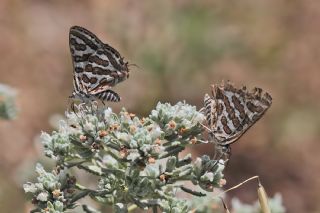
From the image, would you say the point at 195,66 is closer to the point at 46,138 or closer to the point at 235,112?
the point at 235,112

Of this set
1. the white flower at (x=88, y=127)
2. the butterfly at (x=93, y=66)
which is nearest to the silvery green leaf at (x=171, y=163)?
the white flower at (x=88, y=127)

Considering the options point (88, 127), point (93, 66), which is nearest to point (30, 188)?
point (88, 127)

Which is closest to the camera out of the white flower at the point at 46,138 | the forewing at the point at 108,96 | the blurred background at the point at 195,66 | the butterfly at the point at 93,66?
the white flower at the point at 46,138

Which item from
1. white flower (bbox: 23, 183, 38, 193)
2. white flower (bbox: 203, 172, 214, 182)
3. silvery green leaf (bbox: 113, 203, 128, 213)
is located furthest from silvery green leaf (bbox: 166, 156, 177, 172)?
white flower (bbox: 23, 183, 38, 193)

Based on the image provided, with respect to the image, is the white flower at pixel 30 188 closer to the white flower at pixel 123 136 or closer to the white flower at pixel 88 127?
the white flower at pixel 88 127

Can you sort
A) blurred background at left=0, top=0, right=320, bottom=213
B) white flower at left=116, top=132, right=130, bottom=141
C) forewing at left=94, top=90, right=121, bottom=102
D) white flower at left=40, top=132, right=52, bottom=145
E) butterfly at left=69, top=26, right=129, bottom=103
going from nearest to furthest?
white flower at left=116, top=132, right=130, bottom=141 → white flower at left=40, top=132, right=52, bottom=145 → forewing at left=94, top=90, right=121, bottom=102 → butterfly at left=69, top=26, right=129, bottom=103 → blurred background at left=0, top=0, right=320, bottom=213

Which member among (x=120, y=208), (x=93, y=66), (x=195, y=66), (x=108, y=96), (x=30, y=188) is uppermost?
(x=195, y=66)

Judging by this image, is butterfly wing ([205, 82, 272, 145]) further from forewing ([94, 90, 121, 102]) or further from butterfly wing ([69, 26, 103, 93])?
butterfly wing ([69, 26, 103, 93])
